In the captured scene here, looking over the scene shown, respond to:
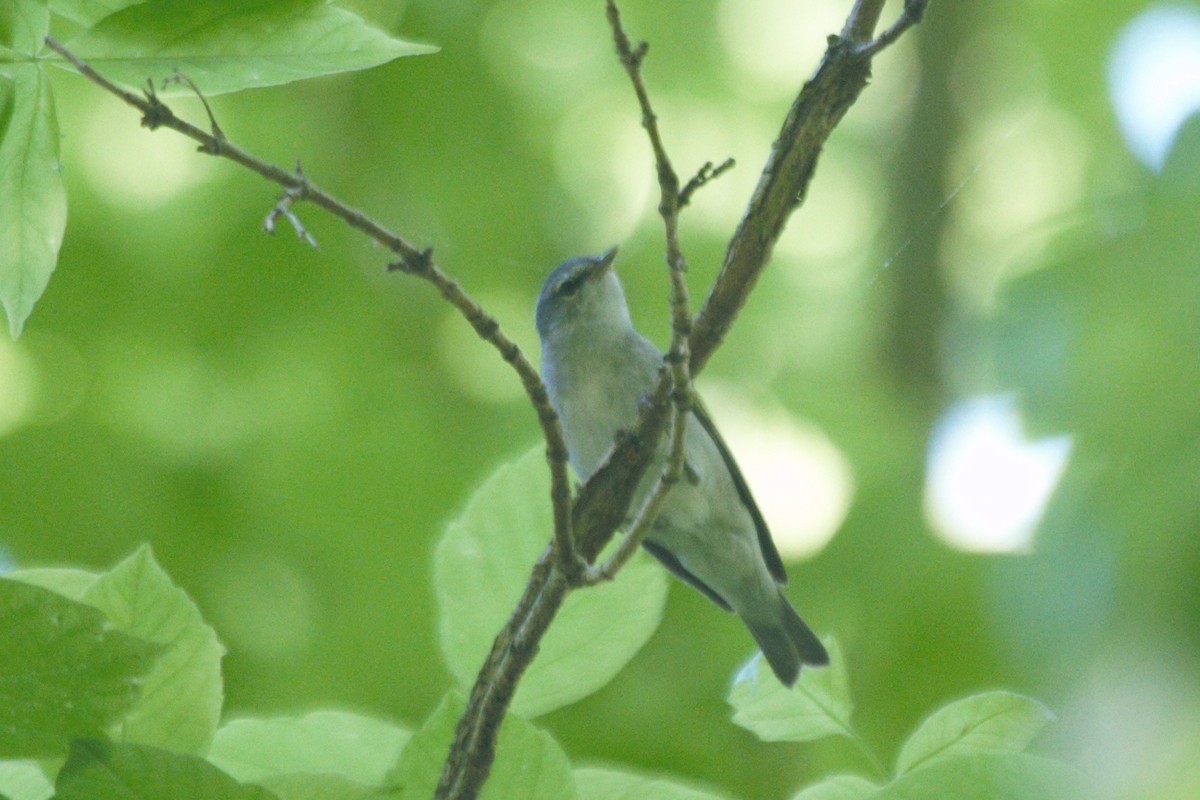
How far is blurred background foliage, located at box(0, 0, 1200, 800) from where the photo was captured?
3.95 meters

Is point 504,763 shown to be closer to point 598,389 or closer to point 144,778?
point 144,778

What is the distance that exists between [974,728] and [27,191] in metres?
1.27

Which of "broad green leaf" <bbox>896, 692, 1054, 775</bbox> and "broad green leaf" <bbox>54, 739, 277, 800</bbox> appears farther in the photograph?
"broad green leaf" <bbox>896, 692, 1054, 775</bbox>

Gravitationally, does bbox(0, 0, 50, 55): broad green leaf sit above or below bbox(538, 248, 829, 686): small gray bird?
below

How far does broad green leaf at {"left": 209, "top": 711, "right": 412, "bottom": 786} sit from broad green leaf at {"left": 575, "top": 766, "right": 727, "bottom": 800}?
0.83 ft

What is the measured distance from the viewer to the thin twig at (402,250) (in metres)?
1.35

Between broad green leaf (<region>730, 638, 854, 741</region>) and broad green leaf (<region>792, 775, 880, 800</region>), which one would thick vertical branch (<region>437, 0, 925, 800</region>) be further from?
broad green leaf (<region>792, 775, 880, 800</region>)

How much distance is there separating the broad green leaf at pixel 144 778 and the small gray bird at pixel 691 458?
10.0 feet

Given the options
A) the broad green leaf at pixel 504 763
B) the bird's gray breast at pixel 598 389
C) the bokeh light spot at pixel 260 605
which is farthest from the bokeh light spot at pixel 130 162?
the broad green leaf at pixel 504 763

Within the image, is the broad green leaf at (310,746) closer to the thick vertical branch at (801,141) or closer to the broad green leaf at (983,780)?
the broad green leaf at (983,780)

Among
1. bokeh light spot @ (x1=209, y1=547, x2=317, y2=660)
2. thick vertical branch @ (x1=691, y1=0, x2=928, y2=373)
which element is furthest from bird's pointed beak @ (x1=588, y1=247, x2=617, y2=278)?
thick vertical branch @ (x1=691, y1=0, x2=928, y2=373)

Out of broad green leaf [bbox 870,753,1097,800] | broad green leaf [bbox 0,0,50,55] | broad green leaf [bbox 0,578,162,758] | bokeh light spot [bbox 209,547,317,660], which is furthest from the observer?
bokeh light spot [bbox 209,547,317,660]

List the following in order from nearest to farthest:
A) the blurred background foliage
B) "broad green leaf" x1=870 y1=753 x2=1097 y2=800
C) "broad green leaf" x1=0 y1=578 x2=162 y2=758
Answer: "broad green leaf" x1=870 y1=753 x2=1097 y2=800
"broad green leaf" x1=0 y1=578 x2=162 y2=758
the blurred background foliage

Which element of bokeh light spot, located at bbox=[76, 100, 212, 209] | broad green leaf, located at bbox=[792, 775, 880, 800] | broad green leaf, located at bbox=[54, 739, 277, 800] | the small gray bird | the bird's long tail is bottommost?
broad green leaf, located at bbox=[54, 739, 277, 800]
